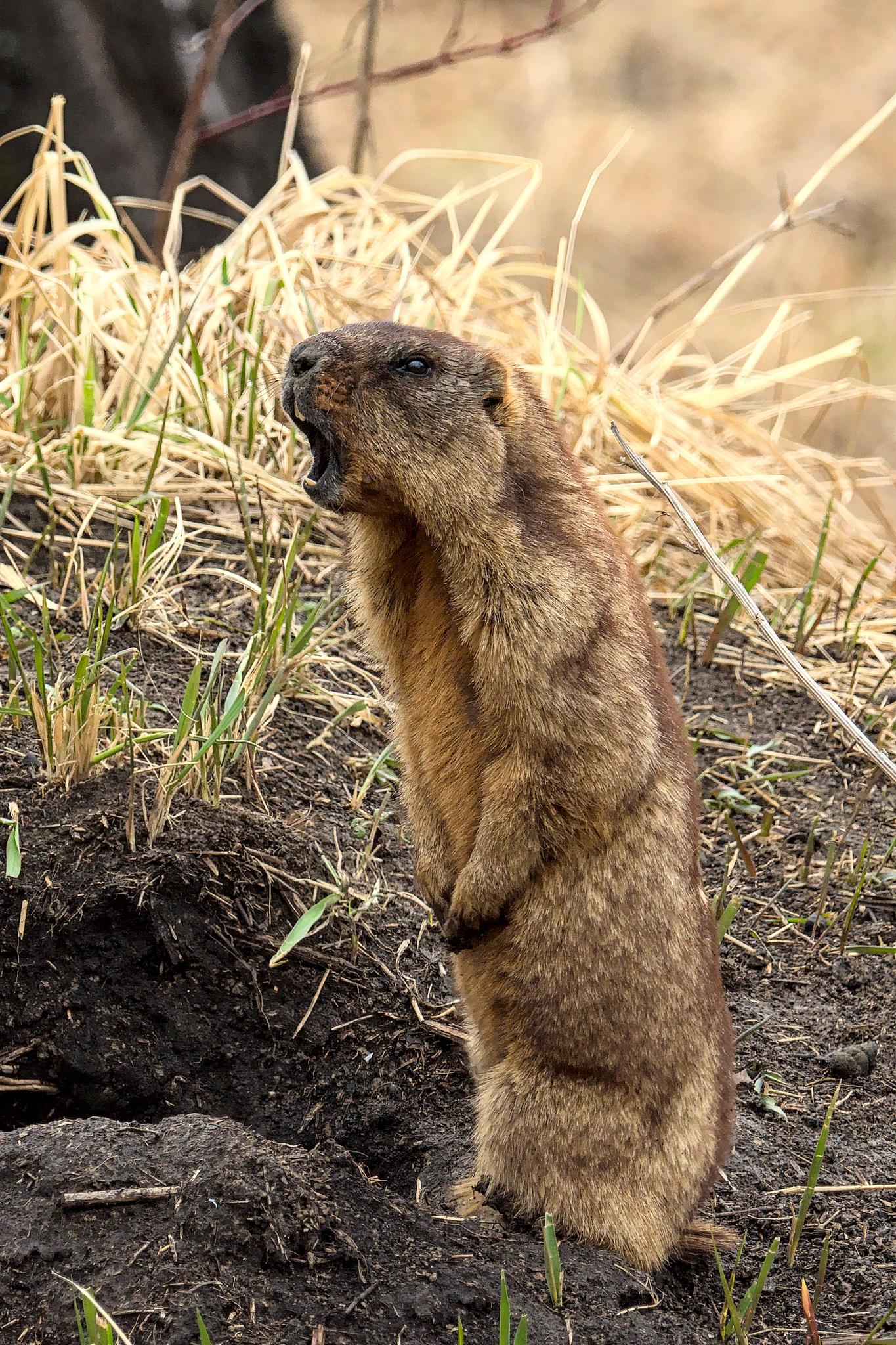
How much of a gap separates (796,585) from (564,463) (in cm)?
238

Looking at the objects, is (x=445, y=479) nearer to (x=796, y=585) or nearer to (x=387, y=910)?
(x=387, y=910)

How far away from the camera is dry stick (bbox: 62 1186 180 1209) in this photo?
86.9 inches

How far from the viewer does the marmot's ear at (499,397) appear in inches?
108

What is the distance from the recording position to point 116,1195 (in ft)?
7.29

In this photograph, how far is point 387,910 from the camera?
3.46 metres

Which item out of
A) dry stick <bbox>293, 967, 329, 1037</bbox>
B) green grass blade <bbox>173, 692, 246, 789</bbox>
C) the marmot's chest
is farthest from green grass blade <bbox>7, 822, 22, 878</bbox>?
the marmot's chest

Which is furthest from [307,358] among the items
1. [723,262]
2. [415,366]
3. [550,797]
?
[723,262]

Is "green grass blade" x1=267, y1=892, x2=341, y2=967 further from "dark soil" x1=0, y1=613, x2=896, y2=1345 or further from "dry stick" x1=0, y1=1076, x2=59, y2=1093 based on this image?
"dry stick" x1=0, y1=1076, x2=59, y2=1093

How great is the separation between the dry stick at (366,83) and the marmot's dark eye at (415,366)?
7.44ft

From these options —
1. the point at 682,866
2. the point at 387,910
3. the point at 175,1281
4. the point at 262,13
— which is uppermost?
the point at 262,13

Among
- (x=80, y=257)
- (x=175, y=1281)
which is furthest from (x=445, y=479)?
(x=80, y=257)

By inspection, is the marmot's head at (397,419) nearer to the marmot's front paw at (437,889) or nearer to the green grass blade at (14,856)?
the marmot's front paw at (437,889)

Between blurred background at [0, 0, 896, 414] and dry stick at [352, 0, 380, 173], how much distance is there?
4075 mm

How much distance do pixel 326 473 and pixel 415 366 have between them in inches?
11.5
